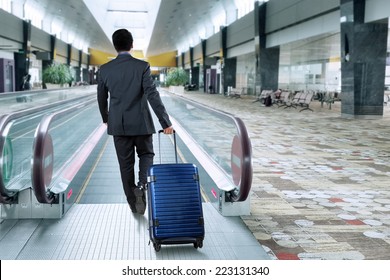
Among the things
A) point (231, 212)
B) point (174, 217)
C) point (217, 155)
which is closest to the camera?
point (174, 217)

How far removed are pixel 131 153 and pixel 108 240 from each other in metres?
0.90

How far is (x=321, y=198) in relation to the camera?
6078 millimetres

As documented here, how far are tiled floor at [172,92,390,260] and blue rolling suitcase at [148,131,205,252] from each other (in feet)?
2.31

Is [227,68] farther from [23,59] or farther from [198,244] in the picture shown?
[198,244]

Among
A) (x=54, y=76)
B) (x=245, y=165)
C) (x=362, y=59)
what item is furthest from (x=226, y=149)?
(x=54, y=76)

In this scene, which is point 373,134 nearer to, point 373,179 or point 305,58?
point 373,179

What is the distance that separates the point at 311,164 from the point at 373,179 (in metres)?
1.46

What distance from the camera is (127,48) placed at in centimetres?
463

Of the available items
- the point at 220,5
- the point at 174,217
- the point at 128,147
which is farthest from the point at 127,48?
the point at 220,5

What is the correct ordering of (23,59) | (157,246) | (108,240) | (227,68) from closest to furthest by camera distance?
(157,246)
(108,240)
(23,59)
(227,68)

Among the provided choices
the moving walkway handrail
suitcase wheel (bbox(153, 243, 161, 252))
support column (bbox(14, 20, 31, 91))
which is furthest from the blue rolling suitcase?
support column (bbox(14, 20, 31, 91))

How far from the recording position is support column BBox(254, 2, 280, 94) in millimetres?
30969

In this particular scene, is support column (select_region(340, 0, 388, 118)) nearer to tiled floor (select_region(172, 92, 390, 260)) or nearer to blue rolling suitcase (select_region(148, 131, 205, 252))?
tiled floor (select_region(172, 92, 390, 260))

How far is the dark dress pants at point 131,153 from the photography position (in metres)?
4.64
